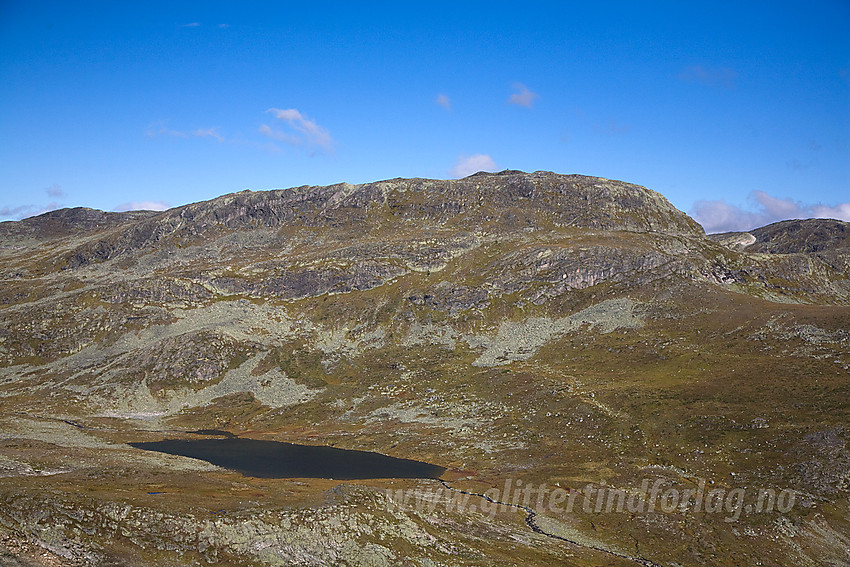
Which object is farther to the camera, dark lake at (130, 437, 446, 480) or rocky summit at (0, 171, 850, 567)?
dark lake at (130, 437, 446, 480)

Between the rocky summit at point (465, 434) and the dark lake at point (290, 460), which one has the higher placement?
the rocky summit at point (465, 434)

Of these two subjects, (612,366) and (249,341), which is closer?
(612,366)

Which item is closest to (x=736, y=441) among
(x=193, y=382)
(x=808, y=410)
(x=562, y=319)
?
(x=808, y=410)

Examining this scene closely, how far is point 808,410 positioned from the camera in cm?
10050

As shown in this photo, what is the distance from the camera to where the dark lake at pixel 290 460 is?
104812 millimetres

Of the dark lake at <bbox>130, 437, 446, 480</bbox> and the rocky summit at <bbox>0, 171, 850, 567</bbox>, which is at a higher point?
the rocky summit at <bbox>0, 171, 850, 567</bbox>

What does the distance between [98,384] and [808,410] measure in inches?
7324

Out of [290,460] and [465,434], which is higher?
[465,434]

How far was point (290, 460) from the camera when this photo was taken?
4550 inches

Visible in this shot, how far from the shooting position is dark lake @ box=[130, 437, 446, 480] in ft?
344

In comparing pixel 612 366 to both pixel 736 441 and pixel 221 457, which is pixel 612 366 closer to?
pixel 736 441

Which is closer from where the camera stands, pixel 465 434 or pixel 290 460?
pixel 290 460

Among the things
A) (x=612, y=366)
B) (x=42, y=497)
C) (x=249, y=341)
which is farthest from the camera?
(x=249, y=341)

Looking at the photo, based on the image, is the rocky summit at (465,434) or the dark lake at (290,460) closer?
the rocky summit at (465,434)
